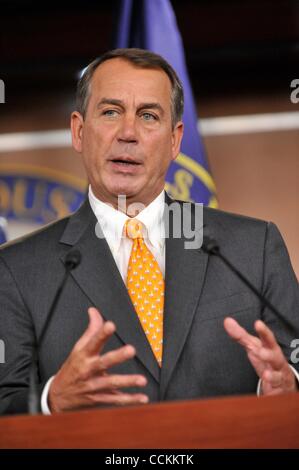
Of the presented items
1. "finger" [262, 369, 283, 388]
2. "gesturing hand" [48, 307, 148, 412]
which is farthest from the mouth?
"finger" [262, 369, 283, 388]

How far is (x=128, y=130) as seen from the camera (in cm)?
188

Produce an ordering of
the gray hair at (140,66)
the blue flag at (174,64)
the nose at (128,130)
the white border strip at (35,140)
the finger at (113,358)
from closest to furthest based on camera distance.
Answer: the finger at (113,358), the nose at (128,130), the gray hair at (140,66), the blue flag at (174,64), the white border strip at (35,140)

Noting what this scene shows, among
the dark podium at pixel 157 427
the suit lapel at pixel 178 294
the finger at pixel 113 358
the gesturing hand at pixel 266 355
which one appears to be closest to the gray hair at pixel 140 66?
the suit lapel at pixel 178 294

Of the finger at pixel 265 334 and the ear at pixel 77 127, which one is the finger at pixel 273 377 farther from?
the ear at pixel 77 127

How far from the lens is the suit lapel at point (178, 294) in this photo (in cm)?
170

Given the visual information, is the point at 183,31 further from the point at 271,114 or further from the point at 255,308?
the point at 255,308

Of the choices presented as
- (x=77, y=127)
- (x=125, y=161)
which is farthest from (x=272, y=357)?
(x=77, y=127)

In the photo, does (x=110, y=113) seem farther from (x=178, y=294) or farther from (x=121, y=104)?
(x=178, y=294)

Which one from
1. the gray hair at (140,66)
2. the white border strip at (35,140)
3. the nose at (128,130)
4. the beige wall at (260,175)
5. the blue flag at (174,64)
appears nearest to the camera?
the nose at (128,130)

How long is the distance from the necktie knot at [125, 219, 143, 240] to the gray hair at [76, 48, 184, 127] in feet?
1.07

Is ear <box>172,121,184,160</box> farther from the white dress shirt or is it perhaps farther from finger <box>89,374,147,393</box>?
finger <box>89,374,147,393</box>

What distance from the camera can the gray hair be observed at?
1983mm

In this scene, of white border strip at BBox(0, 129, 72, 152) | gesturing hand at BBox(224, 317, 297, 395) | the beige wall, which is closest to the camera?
gesturing hand at BBox(224, 317, 297, 395)

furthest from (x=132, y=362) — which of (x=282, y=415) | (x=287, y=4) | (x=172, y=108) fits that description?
(x=287, y=4)
